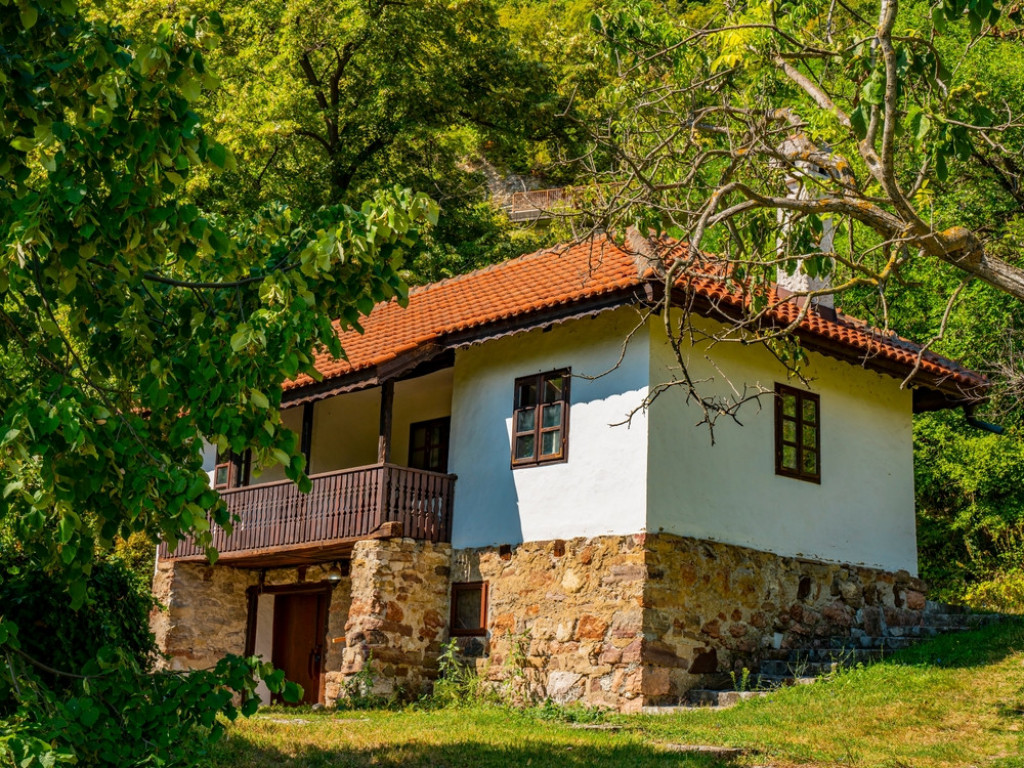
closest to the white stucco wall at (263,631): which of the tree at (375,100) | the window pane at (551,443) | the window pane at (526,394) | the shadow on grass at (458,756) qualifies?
the window pane at (526,394)

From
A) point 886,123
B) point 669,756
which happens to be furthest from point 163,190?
point 669,756

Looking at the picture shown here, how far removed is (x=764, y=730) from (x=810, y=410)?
18.0ft

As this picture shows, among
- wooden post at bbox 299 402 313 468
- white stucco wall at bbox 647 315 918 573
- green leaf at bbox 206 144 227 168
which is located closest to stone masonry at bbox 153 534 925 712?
white stucco wall at bbox 647 315 918 573

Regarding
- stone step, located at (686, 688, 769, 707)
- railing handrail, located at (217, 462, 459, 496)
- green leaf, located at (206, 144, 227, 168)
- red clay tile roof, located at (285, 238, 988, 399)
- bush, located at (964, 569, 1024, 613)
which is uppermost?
red clay tile roof, located at (285, 238, 988, 399)

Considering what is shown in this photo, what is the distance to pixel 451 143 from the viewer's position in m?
23.7

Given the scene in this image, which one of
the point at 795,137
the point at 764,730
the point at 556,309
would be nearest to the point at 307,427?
the point at 556,309

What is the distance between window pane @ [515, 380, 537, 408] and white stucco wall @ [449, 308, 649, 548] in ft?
0.46

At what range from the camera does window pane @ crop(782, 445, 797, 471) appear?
15016mm

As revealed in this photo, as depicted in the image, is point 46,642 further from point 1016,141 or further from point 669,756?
point 1016,141

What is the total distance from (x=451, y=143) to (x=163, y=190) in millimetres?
17928

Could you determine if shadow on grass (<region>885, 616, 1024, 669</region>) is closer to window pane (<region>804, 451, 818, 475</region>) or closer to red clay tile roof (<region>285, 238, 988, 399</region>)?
window pane (<region>804, 451, 818, 475</region>)

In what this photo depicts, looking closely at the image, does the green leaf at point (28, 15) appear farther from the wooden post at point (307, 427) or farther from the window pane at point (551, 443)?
the wooden post at point (307, 427)

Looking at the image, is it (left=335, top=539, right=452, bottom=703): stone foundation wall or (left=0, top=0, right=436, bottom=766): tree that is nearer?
(left=0, top=0, right=436, bottom=766): tree

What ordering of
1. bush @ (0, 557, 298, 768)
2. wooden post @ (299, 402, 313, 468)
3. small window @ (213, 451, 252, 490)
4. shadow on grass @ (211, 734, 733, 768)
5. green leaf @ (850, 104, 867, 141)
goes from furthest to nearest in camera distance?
small window @ (213, 451, 252, 490) → wooden post @ (299, 402, 313, 468) → shadow on grass @ (211, 734, 733, 768) → green leaf @ (850, 104, 867, 141) → bush @ (0, 557, 298, 768)
